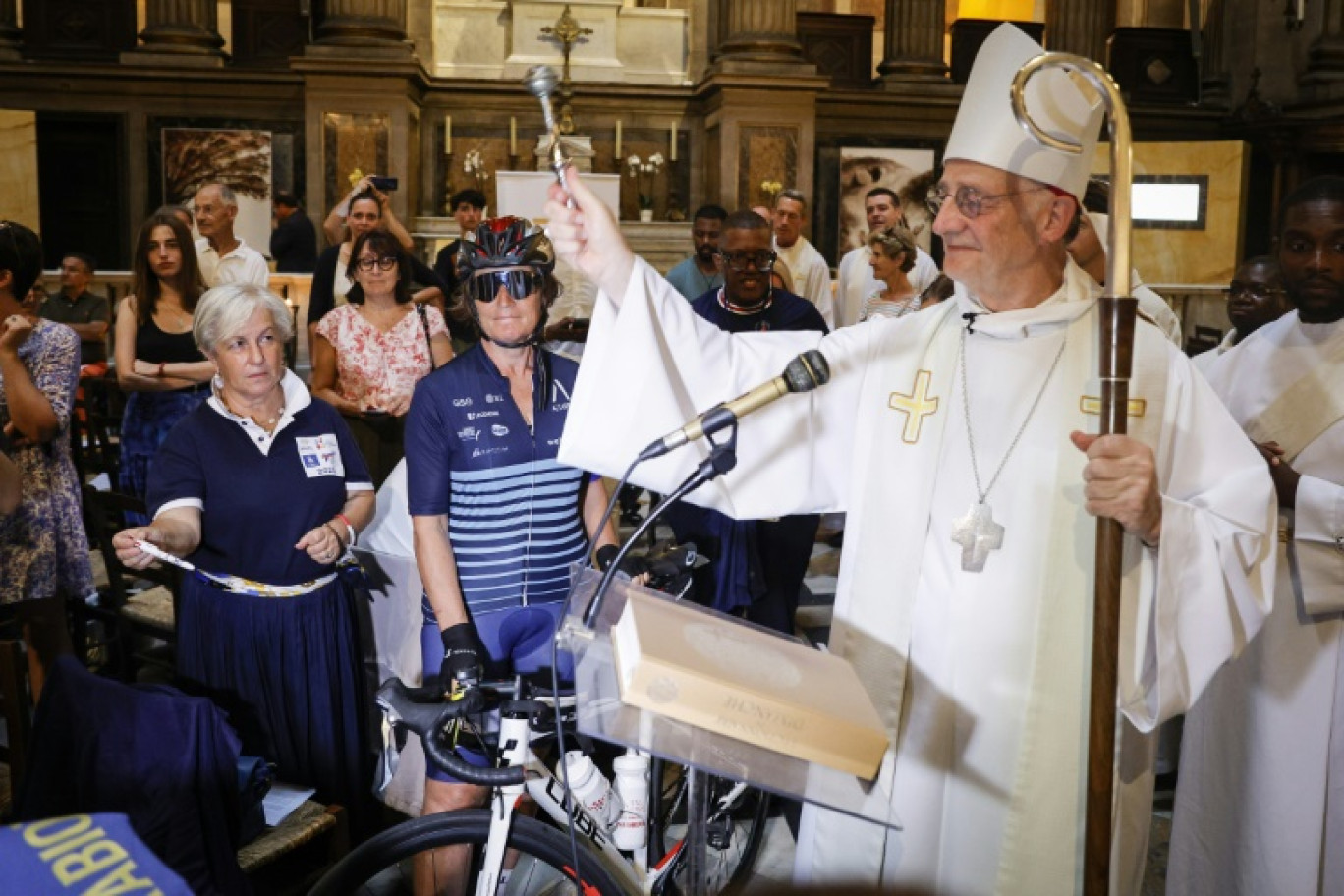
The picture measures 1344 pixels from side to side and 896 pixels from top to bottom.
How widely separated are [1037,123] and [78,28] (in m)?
14.9

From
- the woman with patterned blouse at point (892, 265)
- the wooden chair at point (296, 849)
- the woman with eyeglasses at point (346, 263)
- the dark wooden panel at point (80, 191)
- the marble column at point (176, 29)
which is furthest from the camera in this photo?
the dark wooden panel at point (80, 191)

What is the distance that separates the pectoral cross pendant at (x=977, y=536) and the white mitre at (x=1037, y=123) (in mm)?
651

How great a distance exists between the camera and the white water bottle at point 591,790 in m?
2.50

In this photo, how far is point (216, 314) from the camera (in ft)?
11.7

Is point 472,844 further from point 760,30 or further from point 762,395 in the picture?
point 760,30

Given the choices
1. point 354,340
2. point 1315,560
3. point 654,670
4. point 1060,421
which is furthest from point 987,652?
point 354,340

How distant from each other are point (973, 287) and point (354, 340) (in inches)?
137

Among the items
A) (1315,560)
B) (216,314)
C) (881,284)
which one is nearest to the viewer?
(1315,560)

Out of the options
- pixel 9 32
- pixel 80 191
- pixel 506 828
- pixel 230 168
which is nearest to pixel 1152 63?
pixel 230 168

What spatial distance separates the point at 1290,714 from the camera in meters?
3.22

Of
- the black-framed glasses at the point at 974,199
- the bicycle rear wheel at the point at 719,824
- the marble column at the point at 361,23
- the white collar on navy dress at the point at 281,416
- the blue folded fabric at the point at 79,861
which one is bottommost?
the bicycle rear wheel at the point at 719,824

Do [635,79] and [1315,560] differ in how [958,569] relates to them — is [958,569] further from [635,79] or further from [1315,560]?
[635,79]

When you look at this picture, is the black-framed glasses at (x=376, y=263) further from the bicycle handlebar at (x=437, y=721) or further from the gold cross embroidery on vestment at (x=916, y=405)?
the bicycle handlebar at (x=437, y=721)

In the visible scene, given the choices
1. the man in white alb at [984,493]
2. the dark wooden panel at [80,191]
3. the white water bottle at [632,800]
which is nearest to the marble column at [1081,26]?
the dark wooden panel at [80,191]
